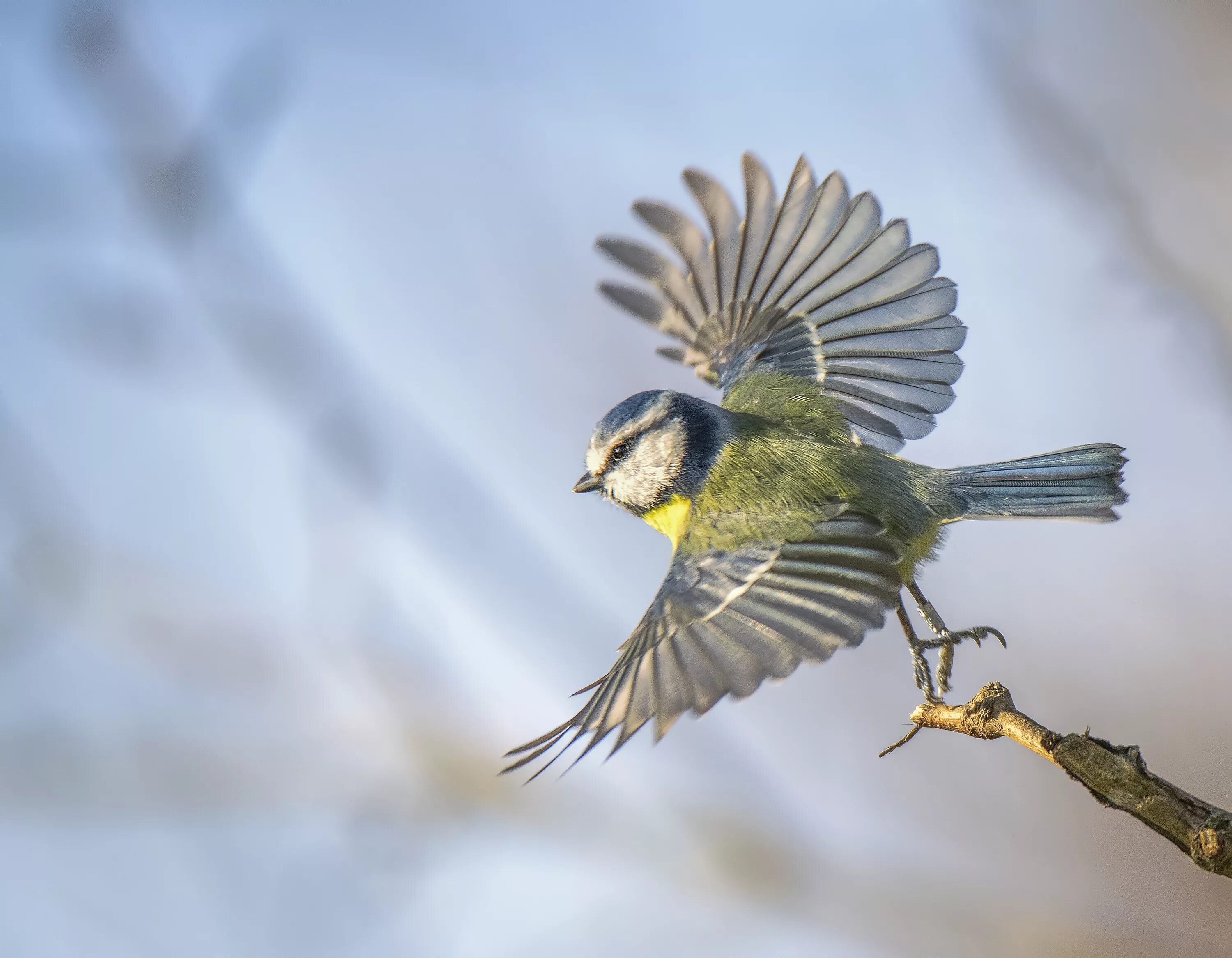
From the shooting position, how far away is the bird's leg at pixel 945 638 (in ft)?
5.28

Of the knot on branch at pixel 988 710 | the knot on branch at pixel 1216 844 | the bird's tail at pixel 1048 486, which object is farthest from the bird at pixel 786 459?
the knot on branch at pixel 1216 844

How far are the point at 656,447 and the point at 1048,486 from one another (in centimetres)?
70

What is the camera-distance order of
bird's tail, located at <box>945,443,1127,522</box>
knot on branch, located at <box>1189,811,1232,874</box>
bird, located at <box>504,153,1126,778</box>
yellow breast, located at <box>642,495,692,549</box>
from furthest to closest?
yellow breast, located at <box>642,495,692,549</box> < bird's tail, located at <box>945,443,1127,522</box> < bird, located at <box>504,153,1126,778</box> < knot on branch, located at <box>1189,811,1232,874</box>

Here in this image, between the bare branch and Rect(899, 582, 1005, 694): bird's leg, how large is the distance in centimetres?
20

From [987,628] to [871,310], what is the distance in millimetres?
765

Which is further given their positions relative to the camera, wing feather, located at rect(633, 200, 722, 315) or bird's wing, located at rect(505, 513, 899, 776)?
wing feather, located at rect(633, 200, 722, 315)

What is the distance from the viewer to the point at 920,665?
5.24 ft

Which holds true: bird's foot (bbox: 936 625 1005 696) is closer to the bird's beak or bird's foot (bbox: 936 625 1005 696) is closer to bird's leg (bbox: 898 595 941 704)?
bird's leg (bbox: 898 595 941 704)

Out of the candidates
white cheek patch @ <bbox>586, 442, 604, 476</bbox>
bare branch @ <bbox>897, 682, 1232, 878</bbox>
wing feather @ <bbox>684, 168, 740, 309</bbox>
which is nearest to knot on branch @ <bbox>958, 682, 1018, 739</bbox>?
bare branch @ <bbox>897, 682, 1232, 878</bbox>

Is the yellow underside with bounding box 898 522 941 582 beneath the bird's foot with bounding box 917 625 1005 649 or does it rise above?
above

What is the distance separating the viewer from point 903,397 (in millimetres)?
2105

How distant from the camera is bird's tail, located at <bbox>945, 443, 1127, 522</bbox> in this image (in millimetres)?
1685

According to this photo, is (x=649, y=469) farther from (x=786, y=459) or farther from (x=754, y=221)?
(x=754, y=221)

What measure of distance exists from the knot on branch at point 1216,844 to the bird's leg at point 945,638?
51cm
